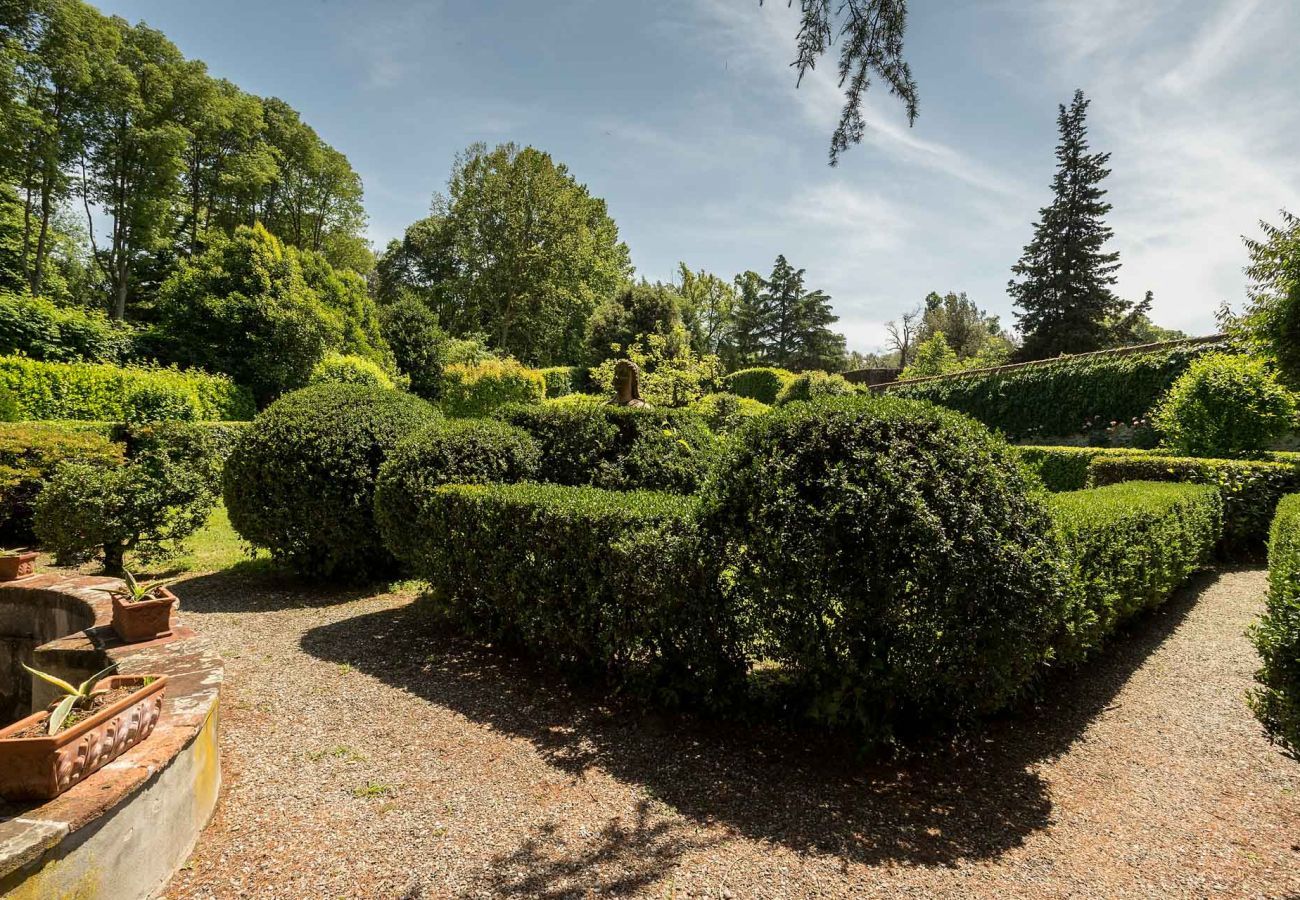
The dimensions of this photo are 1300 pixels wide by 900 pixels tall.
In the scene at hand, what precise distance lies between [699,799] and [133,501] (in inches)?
277

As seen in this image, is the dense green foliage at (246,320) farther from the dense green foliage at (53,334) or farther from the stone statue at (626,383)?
the stone statue at (626,383)

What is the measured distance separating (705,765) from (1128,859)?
6.06ft

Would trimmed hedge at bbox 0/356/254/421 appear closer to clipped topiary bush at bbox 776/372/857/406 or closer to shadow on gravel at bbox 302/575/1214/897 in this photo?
shadow on gravel at bbox 302/575/1214/897

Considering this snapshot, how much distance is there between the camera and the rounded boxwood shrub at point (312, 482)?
6242 millimetres

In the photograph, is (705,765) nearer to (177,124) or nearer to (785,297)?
(177,124)

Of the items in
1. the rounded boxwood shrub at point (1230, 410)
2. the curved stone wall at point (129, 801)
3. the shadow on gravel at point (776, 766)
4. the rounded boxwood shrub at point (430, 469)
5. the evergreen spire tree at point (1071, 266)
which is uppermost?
the evergreen spire tree at point (1071, 266)

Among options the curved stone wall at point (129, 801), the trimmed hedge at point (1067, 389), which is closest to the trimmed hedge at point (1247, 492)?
the trimmed hedge at point (1067, 389)

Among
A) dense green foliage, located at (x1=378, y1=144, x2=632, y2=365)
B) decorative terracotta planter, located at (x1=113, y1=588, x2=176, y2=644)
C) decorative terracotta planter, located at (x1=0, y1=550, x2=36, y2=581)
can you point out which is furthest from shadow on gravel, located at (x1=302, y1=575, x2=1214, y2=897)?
dense green foliage, located at (x1=378, y1=144, x2=632, y2=365)

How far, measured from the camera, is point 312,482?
6223mm

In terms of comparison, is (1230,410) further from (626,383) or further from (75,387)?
(75,387)

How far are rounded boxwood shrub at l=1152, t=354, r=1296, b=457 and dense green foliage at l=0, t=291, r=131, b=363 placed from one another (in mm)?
23637

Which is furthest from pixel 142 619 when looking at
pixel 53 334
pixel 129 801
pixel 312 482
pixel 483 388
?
pixel 53 334

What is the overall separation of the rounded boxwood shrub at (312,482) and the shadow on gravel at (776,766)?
192 centimetres

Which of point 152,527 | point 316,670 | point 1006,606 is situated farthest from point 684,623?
point 152,527
